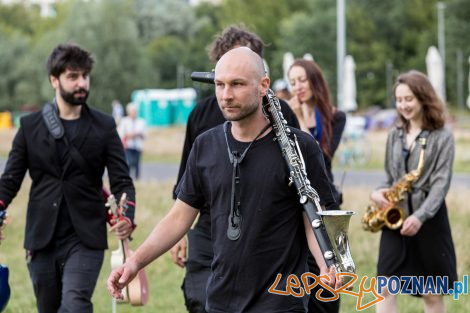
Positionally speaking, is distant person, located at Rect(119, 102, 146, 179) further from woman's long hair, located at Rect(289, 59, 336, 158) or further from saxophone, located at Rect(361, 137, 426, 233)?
saxophone, located at Rect(361, 137, 426, 233)

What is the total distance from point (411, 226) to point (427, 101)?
97cm

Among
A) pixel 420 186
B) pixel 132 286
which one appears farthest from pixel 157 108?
pixel 132 286

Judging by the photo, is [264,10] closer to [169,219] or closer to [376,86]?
[376,86]

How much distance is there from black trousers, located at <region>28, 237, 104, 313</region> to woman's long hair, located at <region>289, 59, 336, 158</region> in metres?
1.95

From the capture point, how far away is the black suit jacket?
657cm

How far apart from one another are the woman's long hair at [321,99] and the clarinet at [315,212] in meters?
2.88

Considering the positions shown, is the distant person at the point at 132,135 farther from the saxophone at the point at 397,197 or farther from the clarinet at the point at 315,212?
the clarinet at the point at 315,212

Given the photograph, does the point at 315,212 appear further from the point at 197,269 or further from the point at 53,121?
the point at 53,121

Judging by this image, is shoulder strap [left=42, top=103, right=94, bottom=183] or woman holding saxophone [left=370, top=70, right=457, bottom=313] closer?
shoulder strap [left=42, top=103, right=94, bottom=183]

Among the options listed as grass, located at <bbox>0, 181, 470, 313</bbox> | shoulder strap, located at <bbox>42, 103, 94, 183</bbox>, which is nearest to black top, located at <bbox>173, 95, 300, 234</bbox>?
shoulder strap, located at <bbox>42, 103, 94, 183</bbox>

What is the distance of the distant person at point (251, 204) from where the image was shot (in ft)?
14.5

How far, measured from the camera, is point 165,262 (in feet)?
39.5

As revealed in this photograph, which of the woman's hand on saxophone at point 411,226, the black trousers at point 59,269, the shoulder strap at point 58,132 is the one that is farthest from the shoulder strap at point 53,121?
the woman's hand on saxophone at point 411,226

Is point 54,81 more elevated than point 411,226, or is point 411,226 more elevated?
point 54,81
